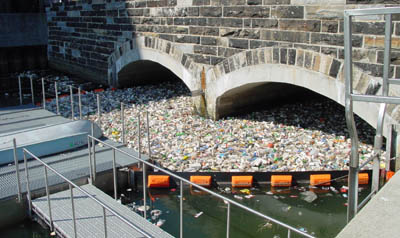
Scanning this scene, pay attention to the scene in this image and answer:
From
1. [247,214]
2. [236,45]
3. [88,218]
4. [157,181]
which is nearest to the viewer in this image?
[88,218]

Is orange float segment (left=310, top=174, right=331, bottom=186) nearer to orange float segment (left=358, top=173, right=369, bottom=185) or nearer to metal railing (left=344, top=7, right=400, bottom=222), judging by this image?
orange float segment (left=358, top=173, right=369, bottom=185)

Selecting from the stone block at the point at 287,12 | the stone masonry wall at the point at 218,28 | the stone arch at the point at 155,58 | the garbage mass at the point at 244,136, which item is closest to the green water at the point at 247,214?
the garbage mass at the point at 244,136

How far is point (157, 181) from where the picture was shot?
637 cm

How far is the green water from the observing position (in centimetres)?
527

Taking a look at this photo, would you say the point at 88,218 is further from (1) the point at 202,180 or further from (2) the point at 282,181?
(2) the point at 282,181

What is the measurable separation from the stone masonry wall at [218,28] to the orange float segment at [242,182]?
2.26 metres

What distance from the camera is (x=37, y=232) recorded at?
531 cm

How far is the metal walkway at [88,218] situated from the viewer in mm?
4652

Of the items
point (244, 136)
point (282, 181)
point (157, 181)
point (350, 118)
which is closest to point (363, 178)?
point (282, 181)

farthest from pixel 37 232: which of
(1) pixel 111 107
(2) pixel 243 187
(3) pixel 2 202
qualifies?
(1) pixel 111 107

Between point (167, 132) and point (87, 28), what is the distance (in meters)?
6.34

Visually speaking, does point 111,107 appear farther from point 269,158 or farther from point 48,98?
point 269,158

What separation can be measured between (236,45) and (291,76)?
1.46m

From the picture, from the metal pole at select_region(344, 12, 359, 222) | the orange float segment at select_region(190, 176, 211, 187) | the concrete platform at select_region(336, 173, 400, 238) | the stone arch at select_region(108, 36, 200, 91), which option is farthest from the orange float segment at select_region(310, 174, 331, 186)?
the stone arch at select_region(108, 36, 200, 91)
